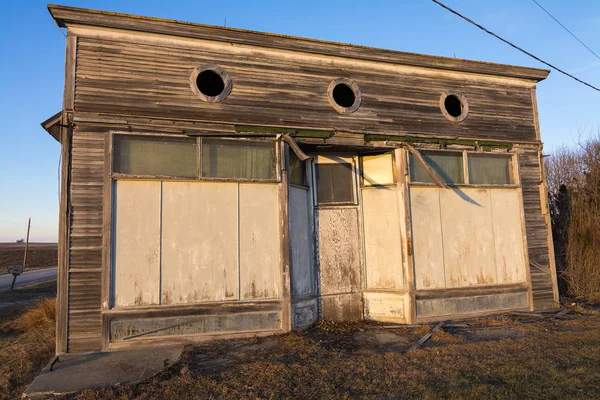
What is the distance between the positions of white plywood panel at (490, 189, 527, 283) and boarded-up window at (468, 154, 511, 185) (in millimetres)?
278

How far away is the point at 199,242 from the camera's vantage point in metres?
7.31

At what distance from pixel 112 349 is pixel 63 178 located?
296cm

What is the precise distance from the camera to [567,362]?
553 centimetres

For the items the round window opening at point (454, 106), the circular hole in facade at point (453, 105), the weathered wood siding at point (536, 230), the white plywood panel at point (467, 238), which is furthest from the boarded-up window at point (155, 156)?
the weathered wood siding at point (536, 230)

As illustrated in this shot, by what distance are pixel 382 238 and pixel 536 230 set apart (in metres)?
3.98

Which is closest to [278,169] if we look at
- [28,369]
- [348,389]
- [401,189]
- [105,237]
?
[401,189]

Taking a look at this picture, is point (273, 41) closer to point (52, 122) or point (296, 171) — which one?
point (296, 171)

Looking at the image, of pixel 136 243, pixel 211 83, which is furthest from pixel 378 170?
pixel 136 243

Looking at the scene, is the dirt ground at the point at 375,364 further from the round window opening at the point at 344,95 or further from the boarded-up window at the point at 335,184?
the round window opening at the point at 344,95

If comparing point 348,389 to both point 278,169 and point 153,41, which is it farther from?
point 153,41

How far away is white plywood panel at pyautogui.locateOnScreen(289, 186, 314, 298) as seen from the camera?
7.92 meters

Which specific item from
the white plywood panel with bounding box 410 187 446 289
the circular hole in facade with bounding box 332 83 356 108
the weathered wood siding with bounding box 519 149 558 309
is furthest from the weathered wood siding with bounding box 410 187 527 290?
the circular hole in facade with bounding box 332 83 356 108

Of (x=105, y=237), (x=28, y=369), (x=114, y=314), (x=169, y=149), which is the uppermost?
(x=169, y=149)

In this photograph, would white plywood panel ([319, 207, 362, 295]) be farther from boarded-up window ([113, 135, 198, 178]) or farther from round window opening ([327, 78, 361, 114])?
boarded-up window ([113, 135, 198, 178])
